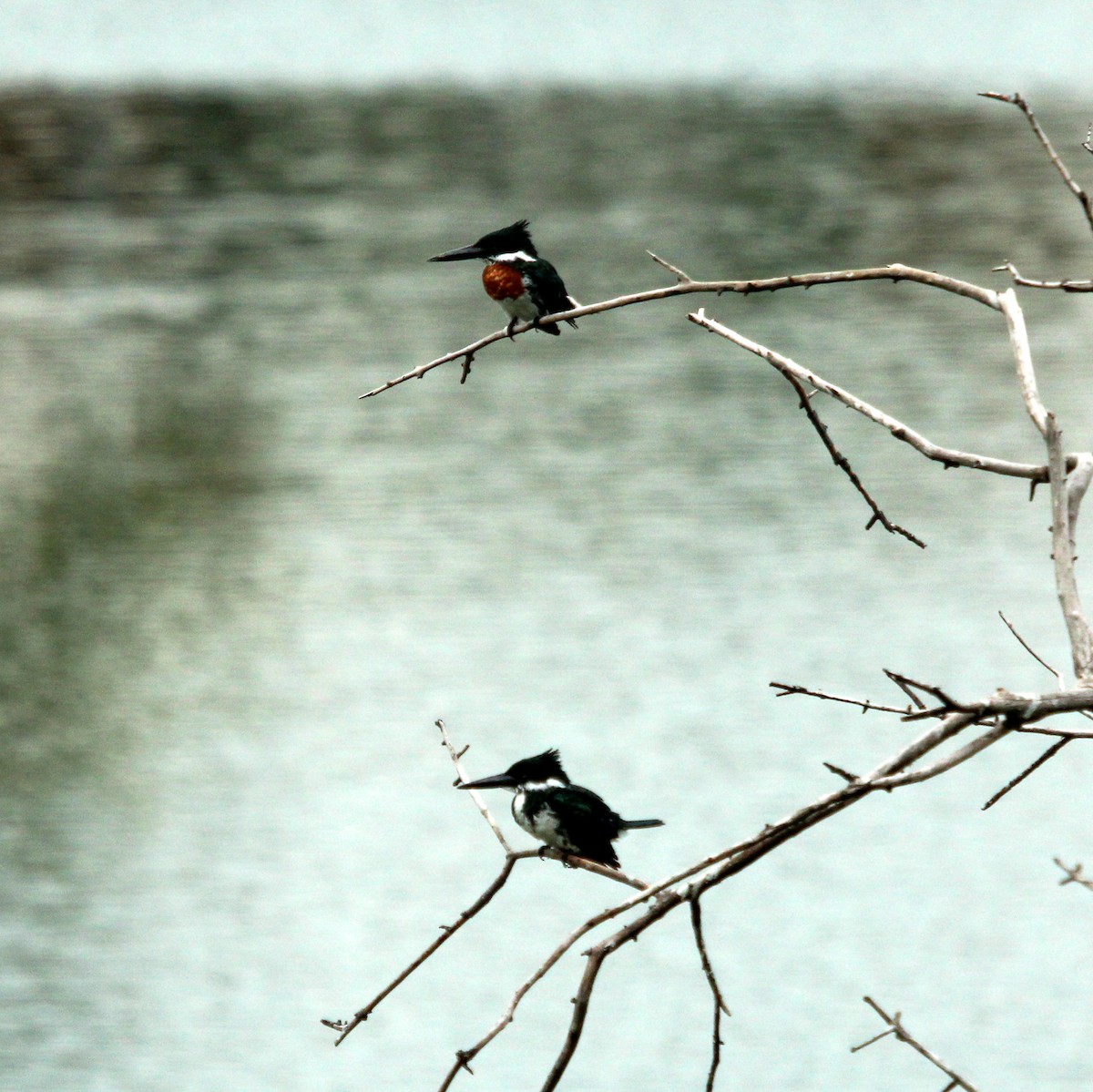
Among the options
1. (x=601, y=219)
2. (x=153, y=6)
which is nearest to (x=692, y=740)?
(x=601, y=219)

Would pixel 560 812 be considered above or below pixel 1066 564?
below

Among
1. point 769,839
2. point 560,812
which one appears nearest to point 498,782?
point 560,812

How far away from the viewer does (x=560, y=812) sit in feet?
15.8

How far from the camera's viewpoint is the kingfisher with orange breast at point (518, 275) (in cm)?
542

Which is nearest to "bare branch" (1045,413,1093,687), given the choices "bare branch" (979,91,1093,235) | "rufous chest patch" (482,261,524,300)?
"bare branch" (979,91,1093,235)

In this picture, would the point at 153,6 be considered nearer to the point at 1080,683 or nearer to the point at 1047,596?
the point at 1047,596

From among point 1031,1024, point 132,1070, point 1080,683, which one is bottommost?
point 132,1070

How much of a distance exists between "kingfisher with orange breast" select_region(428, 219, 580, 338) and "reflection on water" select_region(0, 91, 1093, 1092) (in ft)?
30.1

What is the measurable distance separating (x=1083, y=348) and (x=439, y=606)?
13.3 meters

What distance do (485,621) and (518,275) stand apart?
15049 millimetres

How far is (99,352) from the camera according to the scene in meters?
30.4

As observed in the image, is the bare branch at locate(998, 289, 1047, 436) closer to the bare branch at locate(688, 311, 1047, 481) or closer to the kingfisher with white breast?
the bare branch at locate(688, 311, 1047, 481)

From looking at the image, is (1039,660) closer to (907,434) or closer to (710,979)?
(907,434)

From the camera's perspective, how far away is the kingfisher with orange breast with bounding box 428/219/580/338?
542 cm
